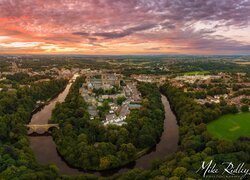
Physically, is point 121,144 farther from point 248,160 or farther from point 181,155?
point 248,160

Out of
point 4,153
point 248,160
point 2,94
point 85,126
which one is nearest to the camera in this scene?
point 248,160

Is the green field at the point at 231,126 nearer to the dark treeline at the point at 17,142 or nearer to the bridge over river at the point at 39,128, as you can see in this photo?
the dark treeline at the point at 17,142

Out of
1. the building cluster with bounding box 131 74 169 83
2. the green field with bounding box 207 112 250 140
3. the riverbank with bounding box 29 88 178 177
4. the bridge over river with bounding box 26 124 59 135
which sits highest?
the building cluster with bounding box 131 74 169 83

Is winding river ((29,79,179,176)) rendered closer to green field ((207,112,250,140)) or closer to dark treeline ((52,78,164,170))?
dark treeline ((52,78,164,170))

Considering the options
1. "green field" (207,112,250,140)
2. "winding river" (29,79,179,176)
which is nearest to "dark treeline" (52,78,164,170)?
"winding river" (29,79,179,176)

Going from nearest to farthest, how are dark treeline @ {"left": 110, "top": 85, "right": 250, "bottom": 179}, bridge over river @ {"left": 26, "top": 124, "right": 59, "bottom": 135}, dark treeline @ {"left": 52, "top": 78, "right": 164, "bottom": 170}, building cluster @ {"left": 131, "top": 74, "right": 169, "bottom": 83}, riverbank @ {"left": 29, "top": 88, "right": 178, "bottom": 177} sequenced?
dark treeline @ {"left": 110, "top": 85, "right": 250, "bottom": 179} → dark treeline @ {"left": 52, "top": 78, "right": 164, "bottom": 170} → riverbank @ {"left": 29, "top": 88, "right": 178, "bottom": 177} → bridge over river @ {"left": 26, "top": 124, "right": 59, "bottom": 135} → building cluster @ {"left": 131, "top": 74, "right": 169, "bottom": 83}

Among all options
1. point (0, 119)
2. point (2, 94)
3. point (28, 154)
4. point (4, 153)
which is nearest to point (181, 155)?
point (28, 154)
